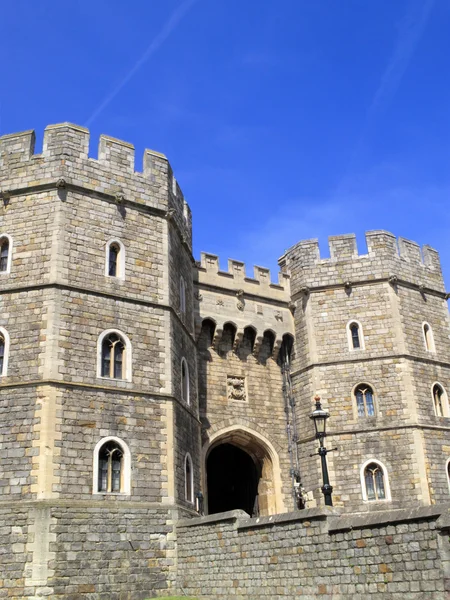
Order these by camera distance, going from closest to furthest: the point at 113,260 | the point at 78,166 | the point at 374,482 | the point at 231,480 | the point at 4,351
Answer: the point at 4,351 < the point at 113,260 < the point at 78,166 < the point at 374,482 < the point at 231,480

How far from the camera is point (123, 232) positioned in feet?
60.0

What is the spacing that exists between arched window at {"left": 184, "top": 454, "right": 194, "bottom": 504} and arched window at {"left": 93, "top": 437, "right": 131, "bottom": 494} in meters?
2.33

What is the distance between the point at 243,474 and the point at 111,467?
29.6 ft

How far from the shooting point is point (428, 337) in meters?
22.9

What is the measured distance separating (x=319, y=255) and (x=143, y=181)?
7.68 meters

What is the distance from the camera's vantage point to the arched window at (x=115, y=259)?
58.1ft

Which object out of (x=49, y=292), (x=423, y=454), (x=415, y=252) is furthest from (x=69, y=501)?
(x=415, y=252)

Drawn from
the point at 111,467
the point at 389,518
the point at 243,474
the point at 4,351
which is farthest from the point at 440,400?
the point at 4,351

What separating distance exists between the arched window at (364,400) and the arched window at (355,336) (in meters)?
1.35

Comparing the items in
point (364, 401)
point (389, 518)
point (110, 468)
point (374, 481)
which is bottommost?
point (389, 518)

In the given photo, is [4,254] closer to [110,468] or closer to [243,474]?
[110,468]

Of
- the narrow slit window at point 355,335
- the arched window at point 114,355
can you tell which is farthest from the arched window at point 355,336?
the arched window at point 114,355

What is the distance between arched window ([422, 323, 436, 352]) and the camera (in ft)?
74.5

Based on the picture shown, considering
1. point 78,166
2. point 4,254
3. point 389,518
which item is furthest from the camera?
point 78,166
